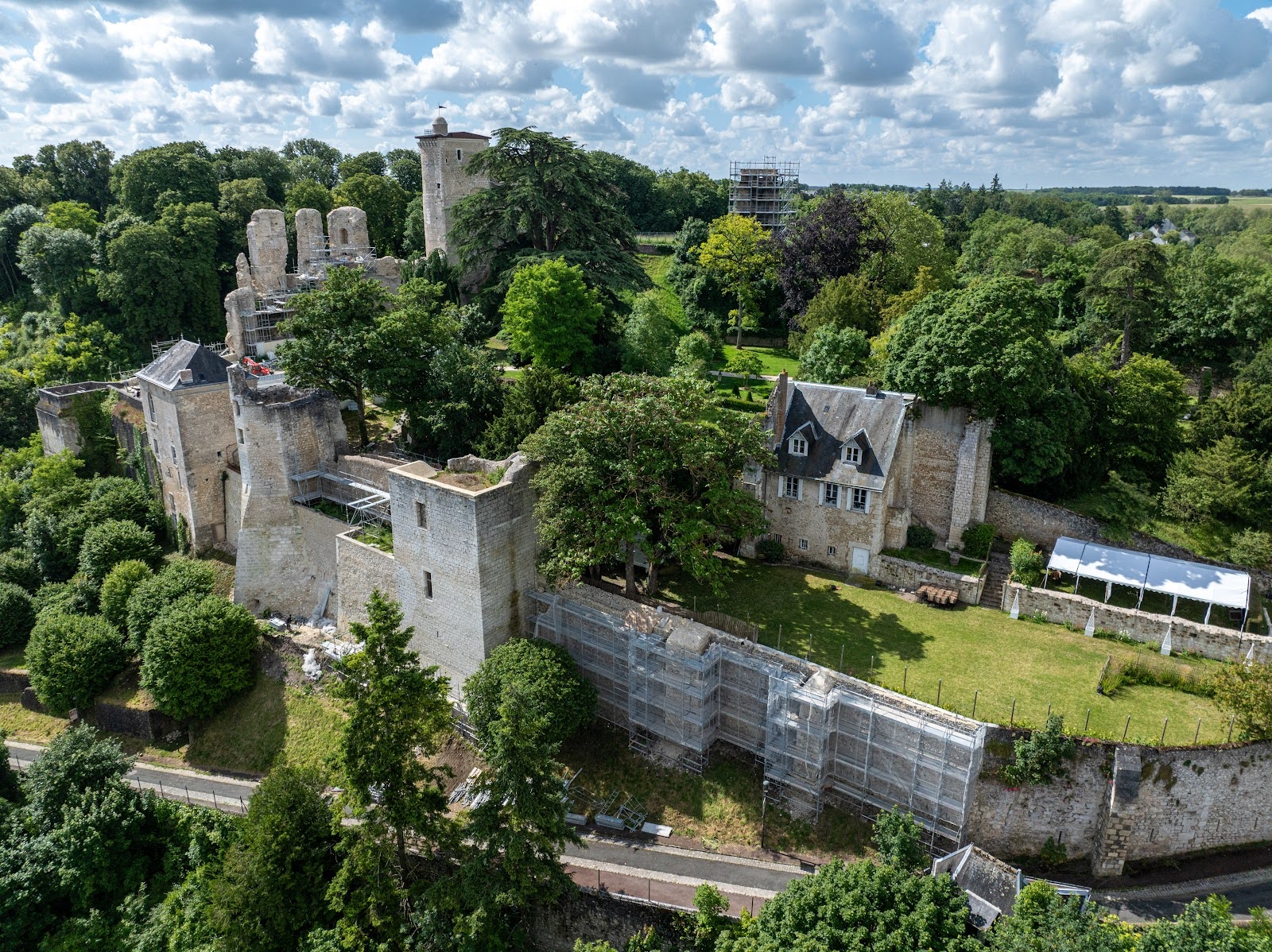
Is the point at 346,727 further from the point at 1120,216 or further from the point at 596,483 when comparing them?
the point at 1120,216

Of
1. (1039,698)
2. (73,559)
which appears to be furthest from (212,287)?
Result: (1039,698)

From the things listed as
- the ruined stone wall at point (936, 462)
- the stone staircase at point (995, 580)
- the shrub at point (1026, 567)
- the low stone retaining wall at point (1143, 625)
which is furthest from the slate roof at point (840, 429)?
the low stone retaining wall at point (1143, 625)

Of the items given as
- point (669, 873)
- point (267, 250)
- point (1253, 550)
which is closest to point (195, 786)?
point (669, 873)

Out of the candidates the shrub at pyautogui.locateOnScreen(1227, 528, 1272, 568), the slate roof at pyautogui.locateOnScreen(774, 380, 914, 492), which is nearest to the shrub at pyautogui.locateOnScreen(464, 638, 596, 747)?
the slate roof at pyautogui.locateOnScreen(774, 380, 914, 492)

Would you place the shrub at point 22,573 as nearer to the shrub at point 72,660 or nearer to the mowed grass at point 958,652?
the shrub at point 72,660

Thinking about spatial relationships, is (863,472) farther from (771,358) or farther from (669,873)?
(771,358)

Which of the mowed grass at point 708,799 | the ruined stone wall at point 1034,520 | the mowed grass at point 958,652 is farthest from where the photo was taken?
the ruined stone wall at point 1034,520

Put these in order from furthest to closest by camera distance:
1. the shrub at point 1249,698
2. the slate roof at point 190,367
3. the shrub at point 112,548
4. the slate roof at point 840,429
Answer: the shrub at point 112,548
the slate roof at point 190,367
the slate roof at point 840,429
the shrub at point 1249,698
